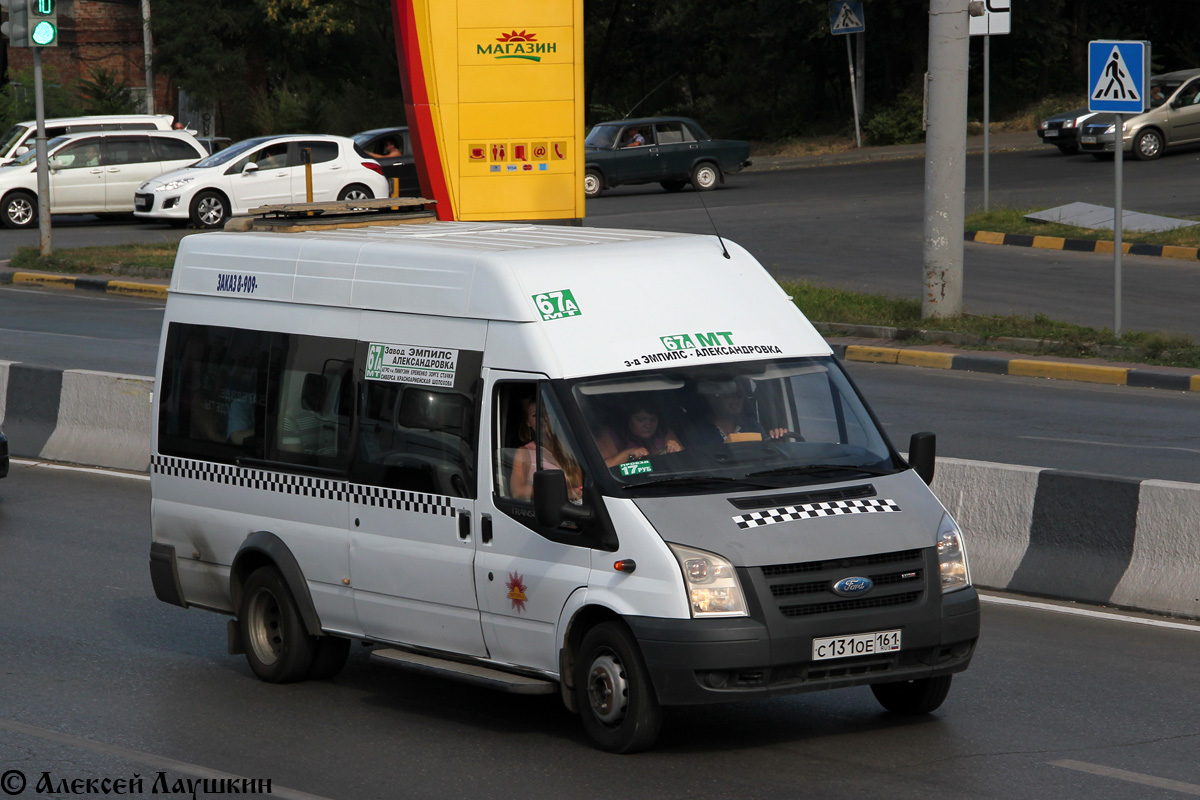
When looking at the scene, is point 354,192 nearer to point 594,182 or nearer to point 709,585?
point 594,182

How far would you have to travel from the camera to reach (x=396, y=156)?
36.1m

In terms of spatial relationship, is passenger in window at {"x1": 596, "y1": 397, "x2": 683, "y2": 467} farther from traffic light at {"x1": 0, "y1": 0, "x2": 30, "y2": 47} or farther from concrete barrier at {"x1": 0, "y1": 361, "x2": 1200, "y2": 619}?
traffic light at {"x1": 0, "y1": 0, "x2": 30, "y2": 47}

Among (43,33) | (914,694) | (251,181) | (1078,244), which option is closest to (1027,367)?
(1078,244)

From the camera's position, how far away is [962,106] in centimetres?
1898

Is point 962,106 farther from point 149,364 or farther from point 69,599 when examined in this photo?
point 69,599

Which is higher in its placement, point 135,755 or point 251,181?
point 251,181

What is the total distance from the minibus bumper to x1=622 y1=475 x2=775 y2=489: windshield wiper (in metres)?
0.55

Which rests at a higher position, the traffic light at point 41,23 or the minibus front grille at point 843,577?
the traffic light at point 41,23

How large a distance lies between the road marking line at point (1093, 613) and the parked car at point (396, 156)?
27.8 metres

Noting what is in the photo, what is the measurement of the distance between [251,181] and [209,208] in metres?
0.96

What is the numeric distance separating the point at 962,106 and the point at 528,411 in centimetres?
1339

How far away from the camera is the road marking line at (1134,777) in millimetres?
5938

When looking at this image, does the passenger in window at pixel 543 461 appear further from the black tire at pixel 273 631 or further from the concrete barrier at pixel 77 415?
the concrete barrier at pixel 77 415

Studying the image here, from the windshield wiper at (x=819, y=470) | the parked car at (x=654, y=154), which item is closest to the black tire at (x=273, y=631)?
the windshield wiper at (x=819, y=470)
